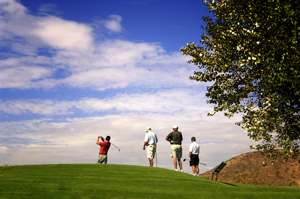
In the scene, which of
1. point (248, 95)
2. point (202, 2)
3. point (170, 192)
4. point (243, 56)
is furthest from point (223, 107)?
point (202, 2)

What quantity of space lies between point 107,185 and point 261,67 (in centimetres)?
1124

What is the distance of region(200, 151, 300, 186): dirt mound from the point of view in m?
26.7

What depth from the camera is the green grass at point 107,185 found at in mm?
10203

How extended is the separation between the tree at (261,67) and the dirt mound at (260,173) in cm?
890

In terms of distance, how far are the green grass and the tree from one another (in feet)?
16.2

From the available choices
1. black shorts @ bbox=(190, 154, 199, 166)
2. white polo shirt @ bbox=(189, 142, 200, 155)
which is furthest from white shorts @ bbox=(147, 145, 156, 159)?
black shorts @ bbox=(190, 154, 199, 166)

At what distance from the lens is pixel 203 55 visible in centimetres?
1973

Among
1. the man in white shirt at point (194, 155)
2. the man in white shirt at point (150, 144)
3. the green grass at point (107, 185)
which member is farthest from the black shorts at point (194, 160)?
the green grass at point (107, 185)

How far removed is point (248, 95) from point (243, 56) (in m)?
2.38

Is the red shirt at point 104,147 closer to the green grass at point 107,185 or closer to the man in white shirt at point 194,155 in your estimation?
the green grass at point 107,185

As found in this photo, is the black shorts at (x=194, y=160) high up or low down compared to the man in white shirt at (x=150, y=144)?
down

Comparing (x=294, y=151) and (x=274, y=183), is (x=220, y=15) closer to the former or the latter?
(x=294, y=151)

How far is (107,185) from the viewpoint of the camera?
466 inches

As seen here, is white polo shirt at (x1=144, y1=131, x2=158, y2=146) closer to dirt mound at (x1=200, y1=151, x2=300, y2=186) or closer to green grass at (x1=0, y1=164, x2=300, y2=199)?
green grass at (x1=0, y1=164, x2=300, y2=199)
